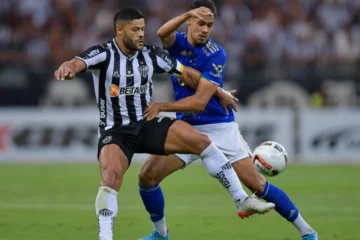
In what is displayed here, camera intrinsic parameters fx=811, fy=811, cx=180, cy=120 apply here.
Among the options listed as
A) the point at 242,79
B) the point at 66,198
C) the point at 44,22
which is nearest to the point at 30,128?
the point at 44,22

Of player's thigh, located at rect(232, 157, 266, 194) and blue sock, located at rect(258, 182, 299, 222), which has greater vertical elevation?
player's thigh, located at rect(232, 157, 266, 194)

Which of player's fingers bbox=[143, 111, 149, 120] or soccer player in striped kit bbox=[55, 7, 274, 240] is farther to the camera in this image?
player's fingers bbox=[143, 111, 149, 120]

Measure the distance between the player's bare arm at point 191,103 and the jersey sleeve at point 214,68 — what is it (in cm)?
6

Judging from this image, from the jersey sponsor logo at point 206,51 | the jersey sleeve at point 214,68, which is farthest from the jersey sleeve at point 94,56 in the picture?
the jersey sponsor logo at point 206,51

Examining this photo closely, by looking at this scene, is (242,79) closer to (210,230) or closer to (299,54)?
(299,54)

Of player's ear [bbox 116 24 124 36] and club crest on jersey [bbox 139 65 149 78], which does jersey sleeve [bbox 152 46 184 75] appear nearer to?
club crest on jersey [bbox 139 65 149 78]

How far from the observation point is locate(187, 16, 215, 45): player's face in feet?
25.0

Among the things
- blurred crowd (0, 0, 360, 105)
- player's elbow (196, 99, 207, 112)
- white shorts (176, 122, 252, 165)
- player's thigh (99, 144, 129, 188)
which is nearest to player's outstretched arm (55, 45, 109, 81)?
player's thigh (99, 144, 129, 188)

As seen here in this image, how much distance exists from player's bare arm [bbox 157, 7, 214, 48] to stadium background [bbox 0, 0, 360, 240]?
3527 millimetres

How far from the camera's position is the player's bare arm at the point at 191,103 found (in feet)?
23.9

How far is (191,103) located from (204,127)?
24.4 inches

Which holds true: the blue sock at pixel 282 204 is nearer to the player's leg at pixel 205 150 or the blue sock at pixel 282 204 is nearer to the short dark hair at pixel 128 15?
the player's leg at pixel 205 150

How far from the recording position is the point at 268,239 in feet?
26.4

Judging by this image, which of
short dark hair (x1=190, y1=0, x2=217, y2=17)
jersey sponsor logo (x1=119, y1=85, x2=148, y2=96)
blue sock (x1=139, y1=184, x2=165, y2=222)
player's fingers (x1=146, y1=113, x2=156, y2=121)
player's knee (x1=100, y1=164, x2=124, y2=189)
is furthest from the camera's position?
blue sock (x1=139, y1=184, x2=165, y2=222)
